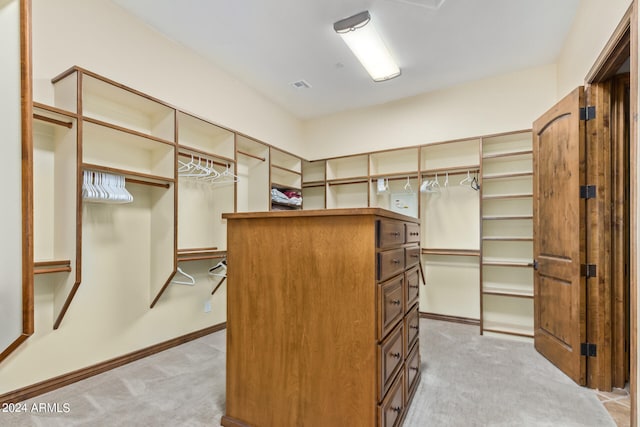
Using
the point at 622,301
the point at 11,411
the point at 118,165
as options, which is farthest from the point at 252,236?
the point at 622,301

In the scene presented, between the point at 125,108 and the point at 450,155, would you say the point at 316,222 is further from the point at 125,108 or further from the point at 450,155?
the point at 450,155

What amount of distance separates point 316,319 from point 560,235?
231 centimetres

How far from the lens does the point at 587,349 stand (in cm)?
229

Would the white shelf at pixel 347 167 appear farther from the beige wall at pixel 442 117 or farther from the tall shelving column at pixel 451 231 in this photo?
the tall shelving column at pixel 451 231

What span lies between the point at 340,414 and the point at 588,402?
183 cm

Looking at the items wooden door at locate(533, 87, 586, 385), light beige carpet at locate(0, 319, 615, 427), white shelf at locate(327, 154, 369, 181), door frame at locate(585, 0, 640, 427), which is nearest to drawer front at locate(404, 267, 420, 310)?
light beige carpet at locate(0, 319, 615, 427)

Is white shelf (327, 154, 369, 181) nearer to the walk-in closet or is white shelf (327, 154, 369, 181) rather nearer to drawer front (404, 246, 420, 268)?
the walk-in closet

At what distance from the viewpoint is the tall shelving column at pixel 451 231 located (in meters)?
3.79

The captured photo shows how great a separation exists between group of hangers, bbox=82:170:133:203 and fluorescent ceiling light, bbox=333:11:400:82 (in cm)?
225

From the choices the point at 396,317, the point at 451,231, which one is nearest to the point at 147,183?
the point at 396,317

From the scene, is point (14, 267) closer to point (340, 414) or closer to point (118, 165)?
point (340, 414)

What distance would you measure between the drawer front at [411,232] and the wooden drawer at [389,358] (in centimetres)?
52

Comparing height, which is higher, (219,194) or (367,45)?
(367,45)

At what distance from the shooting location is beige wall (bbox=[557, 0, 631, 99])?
193 centimetres
